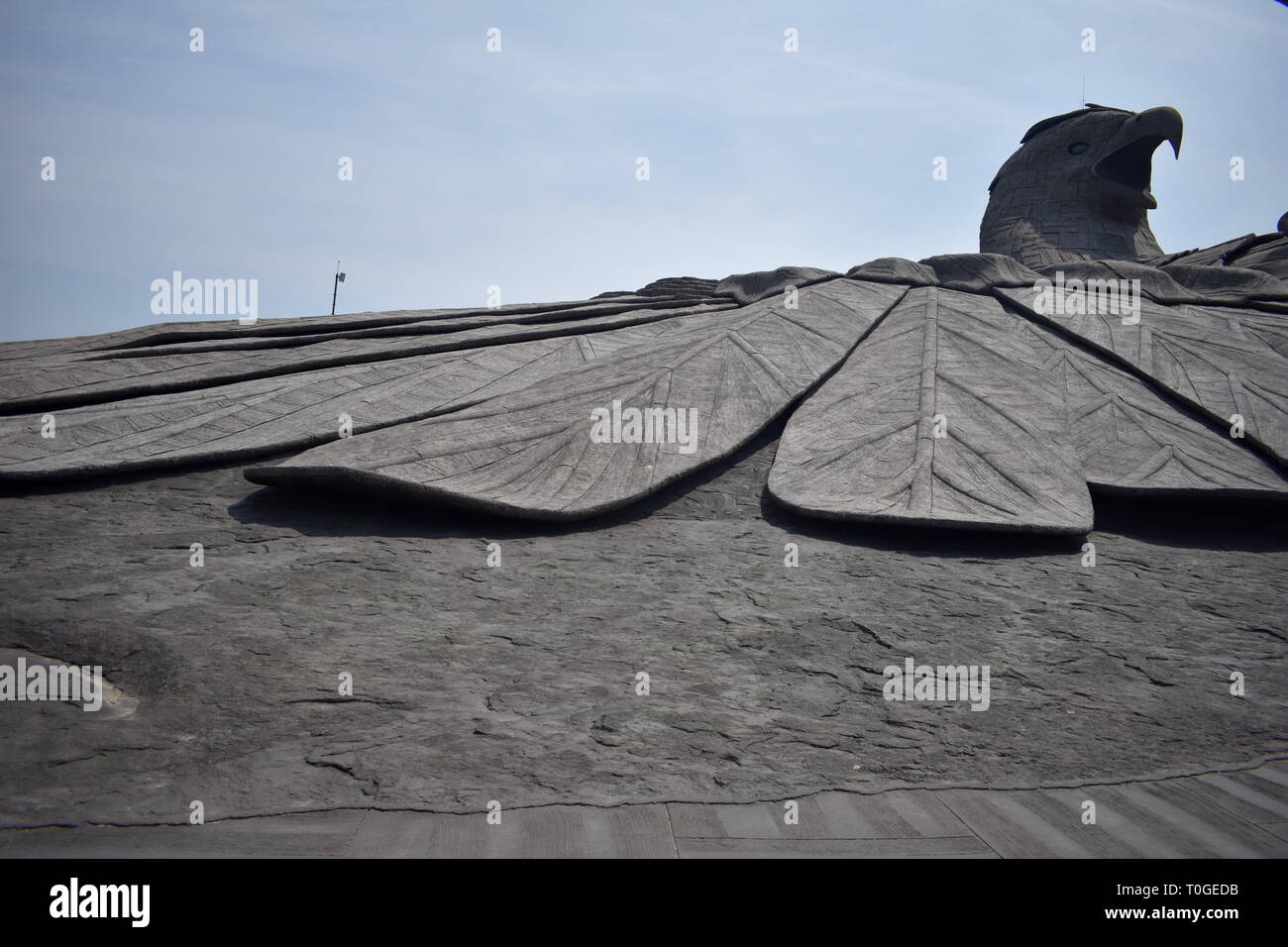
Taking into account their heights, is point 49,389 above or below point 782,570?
above

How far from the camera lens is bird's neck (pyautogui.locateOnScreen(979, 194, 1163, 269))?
905cm

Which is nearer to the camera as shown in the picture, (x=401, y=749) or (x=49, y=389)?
(x=401, y=749)

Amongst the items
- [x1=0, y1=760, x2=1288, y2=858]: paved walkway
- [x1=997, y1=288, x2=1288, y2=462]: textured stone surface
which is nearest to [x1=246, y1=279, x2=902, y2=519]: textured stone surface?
[x1=997, y1=288, x2=1288, y2=462]: textured stone surface

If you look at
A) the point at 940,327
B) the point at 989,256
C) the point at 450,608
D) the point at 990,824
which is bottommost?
the point at 990,824

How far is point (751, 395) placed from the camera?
192 inches

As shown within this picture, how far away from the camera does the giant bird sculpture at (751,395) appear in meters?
3.83

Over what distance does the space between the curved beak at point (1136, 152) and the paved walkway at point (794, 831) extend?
8521 millimetres

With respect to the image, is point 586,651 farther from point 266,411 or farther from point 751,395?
point 266,411

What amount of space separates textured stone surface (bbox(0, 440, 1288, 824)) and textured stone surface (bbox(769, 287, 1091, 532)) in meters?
0.14

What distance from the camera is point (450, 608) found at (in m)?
2.79

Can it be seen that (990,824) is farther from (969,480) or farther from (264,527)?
(264,527)

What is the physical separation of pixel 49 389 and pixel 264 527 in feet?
7.89

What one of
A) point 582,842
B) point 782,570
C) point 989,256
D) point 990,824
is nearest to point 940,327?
point 989,256

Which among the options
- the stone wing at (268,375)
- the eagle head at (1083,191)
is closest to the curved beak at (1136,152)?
the eagle head at (1083,191)
